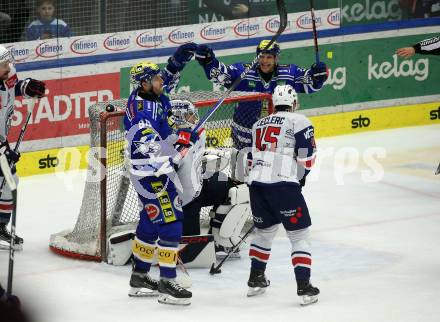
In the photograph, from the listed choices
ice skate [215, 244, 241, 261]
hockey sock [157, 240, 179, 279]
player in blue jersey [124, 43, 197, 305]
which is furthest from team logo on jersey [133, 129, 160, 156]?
ice skate [215, 244, 241, 261]

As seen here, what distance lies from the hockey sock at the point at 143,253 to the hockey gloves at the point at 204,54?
1.57 m

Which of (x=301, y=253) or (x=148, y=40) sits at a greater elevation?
(x=148, y=40)

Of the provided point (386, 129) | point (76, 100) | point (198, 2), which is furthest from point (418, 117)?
point (76, 100)

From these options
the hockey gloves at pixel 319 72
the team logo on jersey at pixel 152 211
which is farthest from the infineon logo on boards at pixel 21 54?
the team logo on jersey at pixel 152 211

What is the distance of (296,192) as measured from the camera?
519 cm

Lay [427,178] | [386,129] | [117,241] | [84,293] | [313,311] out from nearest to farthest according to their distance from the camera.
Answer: [313,311] → [84,293] → [117,241] → [427,178] → [386,129]

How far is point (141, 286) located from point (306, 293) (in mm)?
930

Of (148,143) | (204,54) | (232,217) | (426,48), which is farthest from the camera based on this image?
(426,48)

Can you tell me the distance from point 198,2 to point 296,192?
4.44 m

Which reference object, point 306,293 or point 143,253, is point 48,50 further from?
point 306,293

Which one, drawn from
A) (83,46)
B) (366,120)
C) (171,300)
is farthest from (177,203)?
(366,120)

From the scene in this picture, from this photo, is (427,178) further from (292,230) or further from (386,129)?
(292,230)

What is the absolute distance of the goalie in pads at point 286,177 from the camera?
16.9ft

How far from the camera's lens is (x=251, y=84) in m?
6.86
